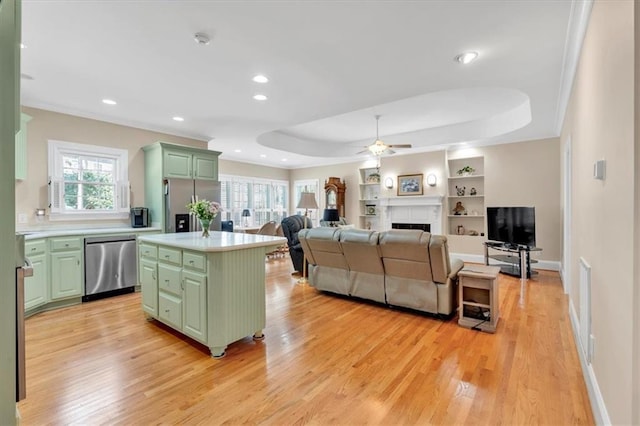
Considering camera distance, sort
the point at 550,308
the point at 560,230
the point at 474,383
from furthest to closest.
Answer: the point at 560,230 < the point at 550,308 < the point at 474,383

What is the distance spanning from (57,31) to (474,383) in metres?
4.17

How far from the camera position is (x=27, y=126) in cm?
395

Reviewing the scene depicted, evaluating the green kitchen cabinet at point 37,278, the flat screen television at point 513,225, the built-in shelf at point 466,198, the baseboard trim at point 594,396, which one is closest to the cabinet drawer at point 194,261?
the green kitchen cabinet at point 37,278

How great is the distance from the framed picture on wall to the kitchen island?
5.36 m

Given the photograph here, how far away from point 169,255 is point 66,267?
79.2 inches

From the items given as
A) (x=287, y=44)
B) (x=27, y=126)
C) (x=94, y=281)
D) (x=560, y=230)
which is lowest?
(x=94, y=281)

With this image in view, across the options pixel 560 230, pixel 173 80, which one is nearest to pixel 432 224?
pixel 560 230

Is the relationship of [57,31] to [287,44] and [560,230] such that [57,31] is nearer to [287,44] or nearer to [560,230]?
[287,44]

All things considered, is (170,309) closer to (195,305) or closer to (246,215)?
(195,305)

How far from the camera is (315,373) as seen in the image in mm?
2285

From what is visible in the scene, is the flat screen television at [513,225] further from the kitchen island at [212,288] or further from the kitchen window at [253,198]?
the kitchen window at [253,198]

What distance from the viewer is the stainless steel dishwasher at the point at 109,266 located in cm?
402

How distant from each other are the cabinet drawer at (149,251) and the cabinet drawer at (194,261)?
588 millimetres

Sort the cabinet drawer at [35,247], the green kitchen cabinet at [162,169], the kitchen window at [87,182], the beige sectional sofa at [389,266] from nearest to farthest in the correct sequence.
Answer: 1. the beige sectional sofa at [389,266]
2. the cabinet drawer at [35,247]
3. the kitchen window at [87,182]
4. the green kitchen cabinet at [162,169]
